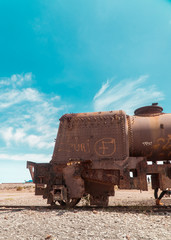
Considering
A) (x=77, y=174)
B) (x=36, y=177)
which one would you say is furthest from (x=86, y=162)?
(x=36, y=177)

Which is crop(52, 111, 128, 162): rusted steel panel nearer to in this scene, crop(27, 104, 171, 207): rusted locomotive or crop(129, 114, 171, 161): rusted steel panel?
crop(27, 104, 171, 207): rusted locomotive

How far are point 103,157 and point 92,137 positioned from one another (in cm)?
93

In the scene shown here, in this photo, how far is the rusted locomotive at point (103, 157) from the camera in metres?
Result: 7.00

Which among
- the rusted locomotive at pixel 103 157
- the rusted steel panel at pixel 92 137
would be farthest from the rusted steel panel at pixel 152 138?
the rusted steel panel at pixel 92 137

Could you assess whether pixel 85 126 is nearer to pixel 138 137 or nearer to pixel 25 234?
pixel 138 137

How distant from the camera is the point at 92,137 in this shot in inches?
302

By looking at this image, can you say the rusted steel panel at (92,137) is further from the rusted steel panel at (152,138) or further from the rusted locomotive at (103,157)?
the rusted steel panel at (152,138)

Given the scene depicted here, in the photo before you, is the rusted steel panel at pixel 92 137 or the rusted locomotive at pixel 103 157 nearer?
the rusted locomotive at pixel 103 157

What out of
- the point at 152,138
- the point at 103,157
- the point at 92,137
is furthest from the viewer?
the point at 92,137

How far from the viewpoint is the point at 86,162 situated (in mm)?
7398

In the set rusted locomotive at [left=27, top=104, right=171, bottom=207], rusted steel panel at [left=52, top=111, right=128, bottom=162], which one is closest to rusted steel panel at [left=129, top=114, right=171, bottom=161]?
rusted locomotive at [left=27, top=104, right=171, bottom=207]

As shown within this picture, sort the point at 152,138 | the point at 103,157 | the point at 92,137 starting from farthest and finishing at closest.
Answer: the point at 92,137, the point at 152,138, the point at 103,157

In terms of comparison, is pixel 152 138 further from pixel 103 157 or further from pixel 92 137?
pixel 92 137

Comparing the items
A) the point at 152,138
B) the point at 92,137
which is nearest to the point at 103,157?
the point at 92,137
